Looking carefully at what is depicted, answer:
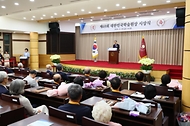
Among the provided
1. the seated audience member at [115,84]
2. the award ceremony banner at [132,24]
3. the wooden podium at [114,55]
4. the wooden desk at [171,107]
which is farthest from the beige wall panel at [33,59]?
the wooden desk at [171,107]

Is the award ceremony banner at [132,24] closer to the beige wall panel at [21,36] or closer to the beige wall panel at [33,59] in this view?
the beige wall panel at [33,59]

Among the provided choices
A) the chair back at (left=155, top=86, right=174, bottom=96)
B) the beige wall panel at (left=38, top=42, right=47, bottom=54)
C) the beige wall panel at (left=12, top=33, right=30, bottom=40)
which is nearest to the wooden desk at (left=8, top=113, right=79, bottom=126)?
the chair back at (left=155, top=86, right=174, bottom=96)

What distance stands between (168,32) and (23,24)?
9.47 meters

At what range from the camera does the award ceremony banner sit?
9727mm

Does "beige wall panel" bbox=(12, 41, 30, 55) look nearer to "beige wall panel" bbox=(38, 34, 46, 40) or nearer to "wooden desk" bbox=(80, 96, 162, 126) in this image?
"beige wall panel" bbox=(38, 34, 46, 40)

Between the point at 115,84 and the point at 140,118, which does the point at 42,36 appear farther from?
the point at 140,118

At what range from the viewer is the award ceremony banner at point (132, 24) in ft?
31.9

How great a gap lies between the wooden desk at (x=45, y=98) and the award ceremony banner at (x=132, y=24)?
861 cm

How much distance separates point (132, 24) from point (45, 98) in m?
8.98

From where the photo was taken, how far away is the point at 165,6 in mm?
7496

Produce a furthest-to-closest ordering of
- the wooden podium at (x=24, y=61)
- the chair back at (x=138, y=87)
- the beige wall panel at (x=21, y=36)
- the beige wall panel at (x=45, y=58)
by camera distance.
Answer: the beige wall panel at (x=45, y=58) < the beige wall panel at (x=21, y=36) < the wooden podium at (x=24, y=61) < the chair back at (x=138, y=87)

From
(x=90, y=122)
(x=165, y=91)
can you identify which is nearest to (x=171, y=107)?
(x=165, y=91)

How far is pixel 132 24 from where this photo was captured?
35.9 ft

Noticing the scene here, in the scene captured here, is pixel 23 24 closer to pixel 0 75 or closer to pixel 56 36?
pixel 56 36
